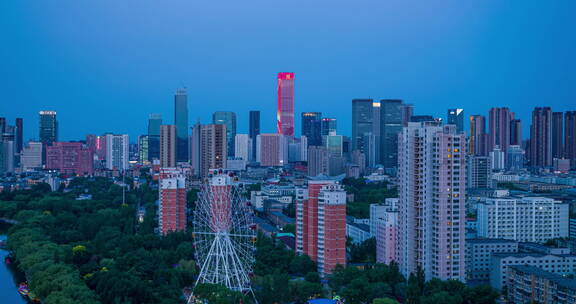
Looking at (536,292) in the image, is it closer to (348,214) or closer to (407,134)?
(407,134)

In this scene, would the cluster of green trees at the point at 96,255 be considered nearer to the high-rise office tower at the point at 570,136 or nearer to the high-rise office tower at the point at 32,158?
the high-rise office tower at the point at 32,158

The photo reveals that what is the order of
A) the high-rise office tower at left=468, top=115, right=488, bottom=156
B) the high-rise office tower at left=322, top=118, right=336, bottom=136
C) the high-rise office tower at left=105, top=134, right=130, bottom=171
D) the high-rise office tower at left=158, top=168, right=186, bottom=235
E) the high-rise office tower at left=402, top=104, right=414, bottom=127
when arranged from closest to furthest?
the high-rise office tower at left=158, top=168, right=186, bottom=235 < the high-rise office tower at left=468, top=115, right=488, bottom=156 < the high-rise office tower at left=402, top=104, right=414, bottom=127 < the high-rise office tower at left=105, top=134, right=130, bottom=171 < the high-rise office tower at left=322, top=118, right=336, bottom=136

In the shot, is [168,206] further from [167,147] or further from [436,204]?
[167,147]

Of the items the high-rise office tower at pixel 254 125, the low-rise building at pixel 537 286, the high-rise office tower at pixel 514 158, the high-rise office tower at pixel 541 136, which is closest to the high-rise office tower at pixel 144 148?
the high-rise office tower at pixel 254 125

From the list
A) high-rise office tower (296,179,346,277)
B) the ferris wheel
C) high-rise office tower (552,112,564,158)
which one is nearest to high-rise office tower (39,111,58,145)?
high-rise office tower (552,112,564,158)

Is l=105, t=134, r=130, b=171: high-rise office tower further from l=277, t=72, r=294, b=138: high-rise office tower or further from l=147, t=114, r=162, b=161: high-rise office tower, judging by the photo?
l=277, t=72, r=294, b=138: high-rise office tower

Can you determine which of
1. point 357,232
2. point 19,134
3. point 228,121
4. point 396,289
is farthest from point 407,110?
point 396,289
